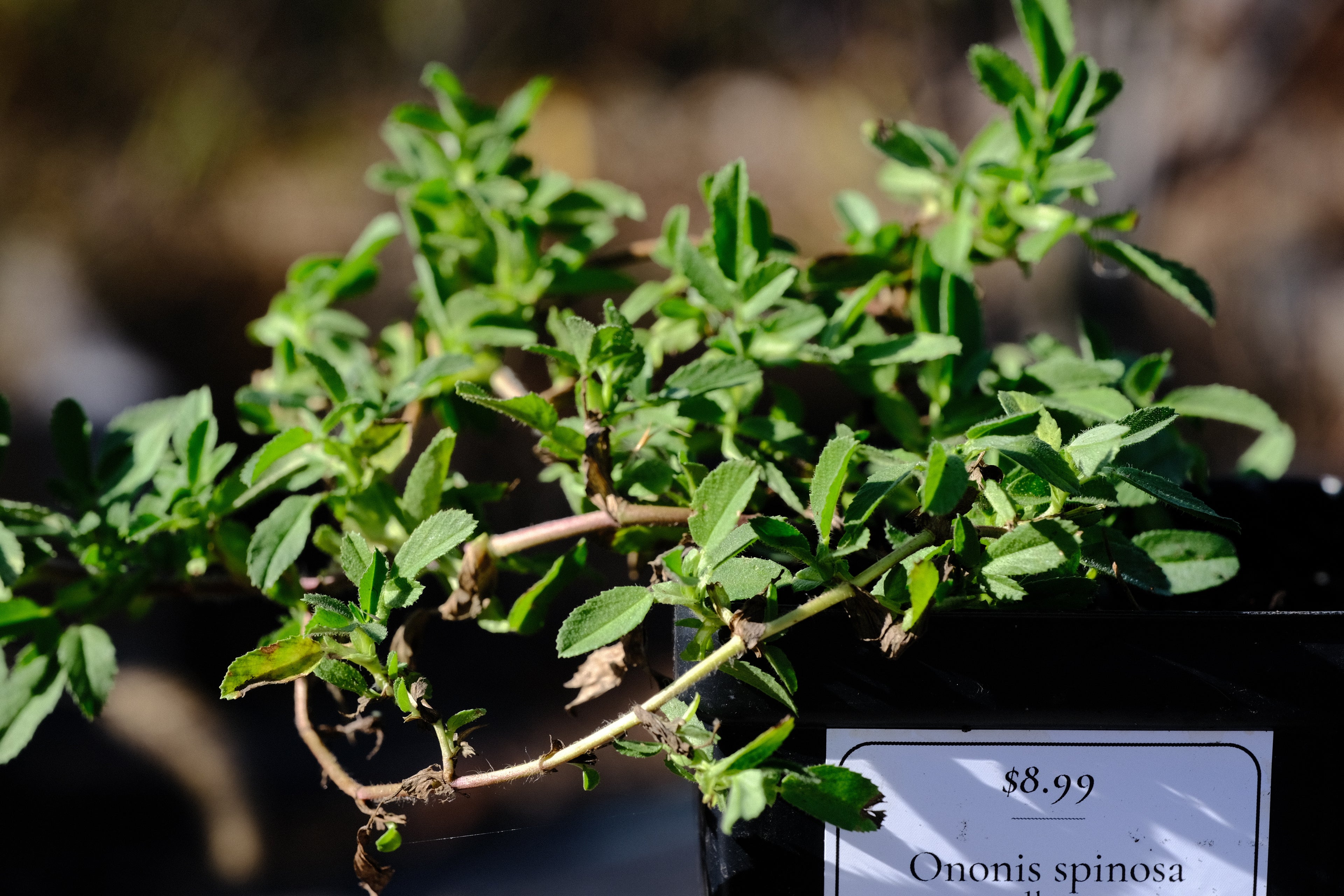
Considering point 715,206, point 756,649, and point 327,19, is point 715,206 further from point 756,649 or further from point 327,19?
point 327,19

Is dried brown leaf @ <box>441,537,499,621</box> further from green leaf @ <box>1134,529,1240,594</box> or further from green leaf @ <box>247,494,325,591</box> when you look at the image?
green leaf @ <box>1134,529,1240,594</box>

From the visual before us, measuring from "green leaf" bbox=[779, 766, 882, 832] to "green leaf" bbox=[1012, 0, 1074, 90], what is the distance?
37cm

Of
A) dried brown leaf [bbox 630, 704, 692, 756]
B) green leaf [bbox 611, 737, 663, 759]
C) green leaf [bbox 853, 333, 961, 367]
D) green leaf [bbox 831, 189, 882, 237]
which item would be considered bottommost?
green leaf [bbox 611, 737, 663, 759]

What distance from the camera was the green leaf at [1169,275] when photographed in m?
0.45

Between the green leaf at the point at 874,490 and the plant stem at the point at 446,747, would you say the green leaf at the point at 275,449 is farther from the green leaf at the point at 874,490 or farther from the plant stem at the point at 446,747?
the green leaf at the point at 874,490

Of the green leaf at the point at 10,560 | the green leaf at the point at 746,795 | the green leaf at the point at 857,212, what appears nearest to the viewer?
the green leaf at the point at 746,795

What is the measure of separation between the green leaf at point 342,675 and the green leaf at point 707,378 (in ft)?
0.57

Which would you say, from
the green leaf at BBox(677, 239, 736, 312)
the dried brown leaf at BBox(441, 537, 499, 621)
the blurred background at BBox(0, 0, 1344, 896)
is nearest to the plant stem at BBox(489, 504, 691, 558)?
the dried brown leaf at BBox(441, 537, 499, 621)

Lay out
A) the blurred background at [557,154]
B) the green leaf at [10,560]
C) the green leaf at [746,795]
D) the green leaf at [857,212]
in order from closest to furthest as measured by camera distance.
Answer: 1. the green leaf at [746,795]
2. the green leaf at [10,560]
3. the green leaf at [857,212]
4. the blurred background at [557,154]

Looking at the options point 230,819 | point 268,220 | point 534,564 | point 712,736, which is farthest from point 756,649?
point 268,220

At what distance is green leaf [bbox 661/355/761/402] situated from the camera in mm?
414

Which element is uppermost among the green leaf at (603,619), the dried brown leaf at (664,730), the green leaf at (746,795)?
the green leaf at (603,619)

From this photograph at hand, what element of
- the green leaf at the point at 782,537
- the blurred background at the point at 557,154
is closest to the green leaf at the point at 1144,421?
the green leaf at the point at 782,537

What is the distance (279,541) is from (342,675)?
0.35 feet
